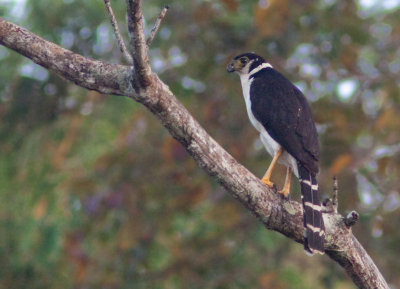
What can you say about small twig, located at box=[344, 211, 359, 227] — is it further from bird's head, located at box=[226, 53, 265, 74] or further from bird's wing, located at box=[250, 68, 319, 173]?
bird's head, located at box=[226, 53, 265, 74]

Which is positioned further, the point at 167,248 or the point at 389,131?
the point at 167,248

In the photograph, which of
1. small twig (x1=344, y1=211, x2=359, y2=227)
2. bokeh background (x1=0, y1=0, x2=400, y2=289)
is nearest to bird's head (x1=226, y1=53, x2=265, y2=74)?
bokeh background (x1=0, y1=0, x2=400, y2=289)

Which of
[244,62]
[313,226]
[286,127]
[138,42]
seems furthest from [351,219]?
[244,62]

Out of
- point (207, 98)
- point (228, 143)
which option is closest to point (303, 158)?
point (228, 143)

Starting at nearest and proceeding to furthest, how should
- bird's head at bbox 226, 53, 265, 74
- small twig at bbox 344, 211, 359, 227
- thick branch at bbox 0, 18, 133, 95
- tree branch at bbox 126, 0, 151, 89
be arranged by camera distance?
tree branch at bbox 126, 0, 151, 89 → thick branch at bbox 0, 18, 133, 95 → small twig at bbox 344, 211, 359, 227 → bird's head at bbox 226, 53, 265, 74

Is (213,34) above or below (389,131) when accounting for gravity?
above

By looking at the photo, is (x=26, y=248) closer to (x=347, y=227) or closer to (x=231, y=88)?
(x=231, y=88)

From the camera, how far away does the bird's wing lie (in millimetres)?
4996

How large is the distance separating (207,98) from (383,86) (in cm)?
180

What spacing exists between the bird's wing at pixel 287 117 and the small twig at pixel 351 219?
0.72 m

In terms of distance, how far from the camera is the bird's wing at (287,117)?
4996 mm

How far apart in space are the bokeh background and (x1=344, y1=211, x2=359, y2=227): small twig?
258 cm

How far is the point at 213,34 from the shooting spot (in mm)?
7555

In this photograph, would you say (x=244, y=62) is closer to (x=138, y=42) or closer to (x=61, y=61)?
(x=61, y=61)
